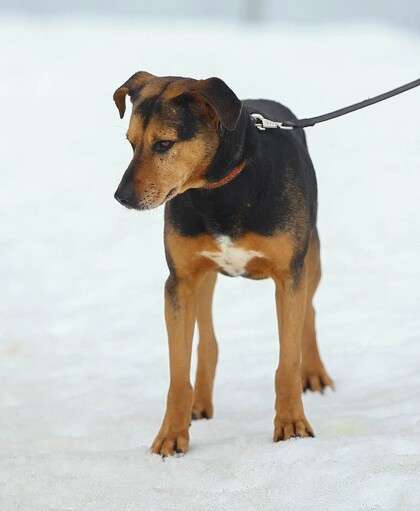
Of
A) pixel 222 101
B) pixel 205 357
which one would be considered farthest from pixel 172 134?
pixel 205 357

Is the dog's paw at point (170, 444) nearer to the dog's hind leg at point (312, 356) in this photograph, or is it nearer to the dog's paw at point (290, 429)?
the dog's paw at point (290, 429)

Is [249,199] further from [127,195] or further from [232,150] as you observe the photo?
[127,195]

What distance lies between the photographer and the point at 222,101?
15.0 ft

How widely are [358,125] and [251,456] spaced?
941 centimetres

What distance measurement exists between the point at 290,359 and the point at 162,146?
136 cm

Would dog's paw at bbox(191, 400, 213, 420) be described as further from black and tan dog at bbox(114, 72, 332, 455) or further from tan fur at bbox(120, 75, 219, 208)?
tan fur at bbox(120, 75, 219, 208)

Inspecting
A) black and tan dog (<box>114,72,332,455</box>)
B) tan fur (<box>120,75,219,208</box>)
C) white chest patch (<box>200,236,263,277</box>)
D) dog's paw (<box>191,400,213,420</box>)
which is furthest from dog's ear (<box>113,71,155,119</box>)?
dog's paw (<box>191,400,213,420</box>)

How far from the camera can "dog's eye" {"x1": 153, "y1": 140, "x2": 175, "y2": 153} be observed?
4594 mm

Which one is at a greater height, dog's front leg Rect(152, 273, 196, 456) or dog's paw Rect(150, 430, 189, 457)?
dog's front leg Rect(152, 273, 196, 456)

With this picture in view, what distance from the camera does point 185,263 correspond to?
523 cm

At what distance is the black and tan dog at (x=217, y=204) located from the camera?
4.63 m

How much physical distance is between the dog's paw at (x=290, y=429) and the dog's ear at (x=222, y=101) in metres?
1.56

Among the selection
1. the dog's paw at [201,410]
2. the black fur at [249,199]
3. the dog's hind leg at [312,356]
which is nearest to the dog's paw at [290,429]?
the black fur at [249,199]

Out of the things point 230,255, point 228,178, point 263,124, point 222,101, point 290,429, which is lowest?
point 290,429
